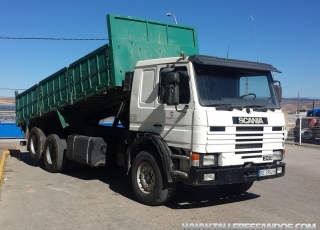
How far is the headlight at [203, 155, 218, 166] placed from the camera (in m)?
6.33

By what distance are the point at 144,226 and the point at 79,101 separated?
4729 mm

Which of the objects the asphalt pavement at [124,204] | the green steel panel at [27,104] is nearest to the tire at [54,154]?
the asphalt pavement at [124,204]

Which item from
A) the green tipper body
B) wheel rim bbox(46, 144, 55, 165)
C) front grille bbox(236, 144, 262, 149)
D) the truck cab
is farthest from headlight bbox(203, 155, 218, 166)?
wheel rim bbox(46, 144, 55, 165)

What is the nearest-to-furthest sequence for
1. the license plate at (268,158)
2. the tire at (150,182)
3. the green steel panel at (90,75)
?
1. the tire at (150,182)
2. the license plate at (268,158)
3. the green steel panel at (90,75)

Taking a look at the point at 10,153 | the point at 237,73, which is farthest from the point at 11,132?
the point at 237,73

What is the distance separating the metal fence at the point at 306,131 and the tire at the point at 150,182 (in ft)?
44.2

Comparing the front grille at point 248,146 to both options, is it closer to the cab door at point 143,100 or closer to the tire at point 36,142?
the cab door at point 143,100

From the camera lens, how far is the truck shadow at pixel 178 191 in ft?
24.3

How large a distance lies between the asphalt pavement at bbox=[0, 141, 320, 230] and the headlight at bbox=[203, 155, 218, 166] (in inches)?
35.1

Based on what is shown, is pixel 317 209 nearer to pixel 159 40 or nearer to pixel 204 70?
pixel 204 70

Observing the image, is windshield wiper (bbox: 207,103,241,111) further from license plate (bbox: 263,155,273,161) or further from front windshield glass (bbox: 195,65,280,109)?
license plate (bbox: 263,155,273,161)

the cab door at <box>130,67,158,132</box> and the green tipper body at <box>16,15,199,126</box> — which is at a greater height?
the green tipper body at <box>16,15,199,126</box>

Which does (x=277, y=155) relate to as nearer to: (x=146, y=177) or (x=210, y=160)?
(x=210, y=160)

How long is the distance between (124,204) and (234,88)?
298 cm
